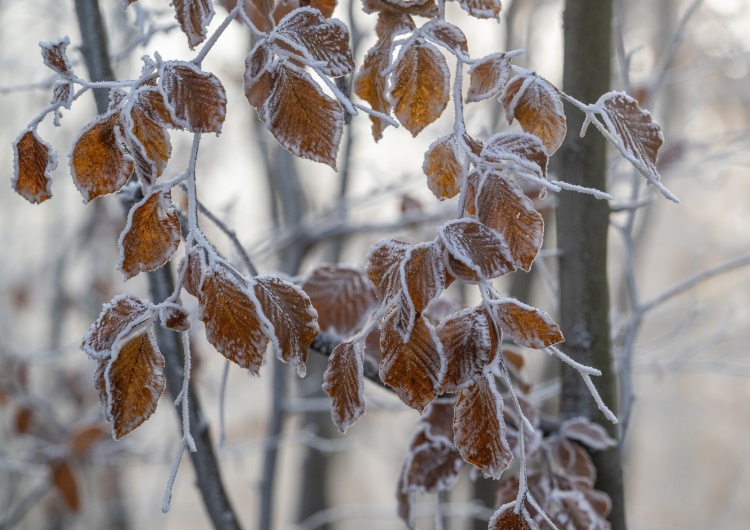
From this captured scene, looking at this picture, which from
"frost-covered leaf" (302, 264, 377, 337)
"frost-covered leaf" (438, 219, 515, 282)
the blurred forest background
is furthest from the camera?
the blurred forest background

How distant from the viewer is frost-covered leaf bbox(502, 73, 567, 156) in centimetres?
52

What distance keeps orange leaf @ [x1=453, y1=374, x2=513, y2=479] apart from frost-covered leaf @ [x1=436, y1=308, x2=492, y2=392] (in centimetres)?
2

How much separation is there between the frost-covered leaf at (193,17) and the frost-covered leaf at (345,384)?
0.86 ft

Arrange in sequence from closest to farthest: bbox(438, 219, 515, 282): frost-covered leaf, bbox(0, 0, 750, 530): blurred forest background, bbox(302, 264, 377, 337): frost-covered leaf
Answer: bbox(438, 219, 515, 282): frost-covered leaf
bbox(302, 264, 377, 337): frost-covered leaf
bbox(0, 0, 750, 530): blurred forest background

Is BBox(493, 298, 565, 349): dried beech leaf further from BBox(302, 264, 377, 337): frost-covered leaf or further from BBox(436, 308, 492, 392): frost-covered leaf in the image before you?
BBox(302, 264, 377, 337): frost-covered leaf

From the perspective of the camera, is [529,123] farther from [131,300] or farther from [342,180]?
[342,180]

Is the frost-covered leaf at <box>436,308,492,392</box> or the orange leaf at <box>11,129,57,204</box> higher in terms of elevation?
the orange leaf at <box>11,129,57,204</box>

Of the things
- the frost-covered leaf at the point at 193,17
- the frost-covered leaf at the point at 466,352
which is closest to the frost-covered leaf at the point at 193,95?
the frost-covered leaf at the point at 193,17

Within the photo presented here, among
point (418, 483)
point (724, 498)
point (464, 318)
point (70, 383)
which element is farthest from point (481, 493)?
point (724, 498)

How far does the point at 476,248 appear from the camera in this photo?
463 millimetres

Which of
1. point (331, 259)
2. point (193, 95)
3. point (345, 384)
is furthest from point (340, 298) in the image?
point (331, 259)

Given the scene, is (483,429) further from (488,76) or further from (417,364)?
(488,76)

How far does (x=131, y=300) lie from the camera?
1.69 ft

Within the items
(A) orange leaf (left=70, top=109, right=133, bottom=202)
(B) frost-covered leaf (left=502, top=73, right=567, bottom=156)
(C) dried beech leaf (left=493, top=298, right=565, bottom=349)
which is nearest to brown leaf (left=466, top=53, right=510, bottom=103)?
(B) frost-covered leaf (left=502, top=73, right=567, bottom=156)
